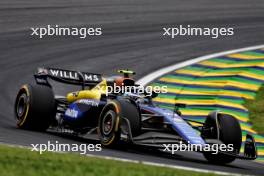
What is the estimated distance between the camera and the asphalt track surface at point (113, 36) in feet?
68.6

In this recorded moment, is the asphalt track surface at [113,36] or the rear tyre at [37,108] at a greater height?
the asphalt track surface at [113,36]

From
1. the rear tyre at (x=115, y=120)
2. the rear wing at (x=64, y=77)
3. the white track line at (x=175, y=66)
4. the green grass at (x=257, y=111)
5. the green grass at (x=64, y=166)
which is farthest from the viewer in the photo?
the white track line at (x=175, y=66)

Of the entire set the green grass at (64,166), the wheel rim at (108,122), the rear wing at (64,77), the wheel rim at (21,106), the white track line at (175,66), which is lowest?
the green grass at (64,166)

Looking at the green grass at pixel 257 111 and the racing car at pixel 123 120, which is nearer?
the racing car at pixel 123 120

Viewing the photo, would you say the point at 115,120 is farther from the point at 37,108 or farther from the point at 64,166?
the point at 64,166

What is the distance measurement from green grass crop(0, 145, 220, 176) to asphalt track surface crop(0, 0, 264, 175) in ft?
15.1

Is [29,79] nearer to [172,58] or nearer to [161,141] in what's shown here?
[172,58]

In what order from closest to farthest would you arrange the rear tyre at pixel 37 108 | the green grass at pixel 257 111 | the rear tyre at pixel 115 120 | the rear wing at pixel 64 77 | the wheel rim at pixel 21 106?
the rear tyre at pixel 115 120 < the rear tyre at pixel 37 108 < the wheel rim at pixel 21 106 < the rear wing at pixel 64 77 < the green grass at pixel 257 111

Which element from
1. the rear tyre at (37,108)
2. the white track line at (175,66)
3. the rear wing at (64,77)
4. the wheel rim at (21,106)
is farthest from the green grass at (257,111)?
the wheel rim at (21,106)

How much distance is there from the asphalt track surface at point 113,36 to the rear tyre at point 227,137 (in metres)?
4.15

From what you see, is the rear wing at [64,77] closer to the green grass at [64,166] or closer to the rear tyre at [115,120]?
the rear tyre at [115,120]

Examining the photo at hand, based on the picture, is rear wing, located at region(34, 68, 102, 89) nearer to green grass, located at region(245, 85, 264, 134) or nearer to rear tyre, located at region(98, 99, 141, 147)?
rear tyre, located at region(98, 99, 141, 147)

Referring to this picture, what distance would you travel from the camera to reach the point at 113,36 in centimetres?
2422

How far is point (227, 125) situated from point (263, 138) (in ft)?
6.64
